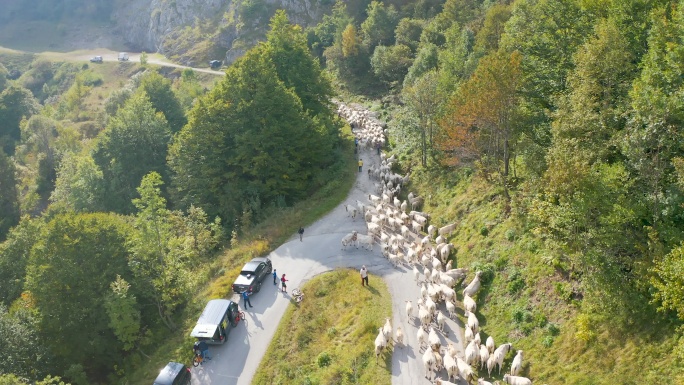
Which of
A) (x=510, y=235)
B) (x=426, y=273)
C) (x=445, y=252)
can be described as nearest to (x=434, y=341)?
(x=426, y=273)

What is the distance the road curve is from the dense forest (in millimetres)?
5032

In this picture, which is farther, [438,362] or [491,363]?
[438,362]

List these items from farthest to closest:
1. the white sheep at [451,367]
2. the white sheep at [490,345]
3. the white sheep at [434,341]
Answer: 1. the white sheep at [434,341]
2. the white sheep at [490,345]
3. the white sheep at [451,367]

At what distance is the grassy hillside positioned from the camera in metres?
19.2

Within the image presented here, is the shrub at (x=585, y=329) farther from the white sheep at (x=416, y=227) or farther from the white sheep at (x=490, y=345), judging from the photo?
the white sheep at (x=416, y=227)

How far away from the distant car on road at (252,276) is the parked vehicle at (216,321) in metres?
2.19

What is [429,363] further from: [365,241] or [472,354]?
→ [365,241]

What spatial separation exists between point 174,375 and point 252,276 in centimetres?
924

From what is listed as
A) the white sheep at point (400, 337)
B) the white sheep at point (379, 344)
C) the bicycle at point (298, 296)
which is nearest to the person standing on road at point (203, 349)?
the bicycle at point (298, 296)

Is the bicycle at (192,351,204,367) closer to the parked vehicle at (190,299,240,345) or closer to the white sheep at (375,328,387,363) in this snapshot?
the parked vehicle at (190,299,240,345)

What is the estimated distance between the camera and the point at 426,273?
30859mm

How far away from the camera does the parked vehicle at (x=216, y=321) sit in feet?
91.2

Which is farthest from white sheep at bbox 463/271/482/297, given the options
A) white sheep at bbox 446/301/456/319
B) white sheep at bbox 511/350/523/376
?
white sheep at bbox 511/350/523/376

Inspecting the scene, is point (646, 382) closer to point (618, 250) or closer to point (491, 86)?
point (618, 250)
